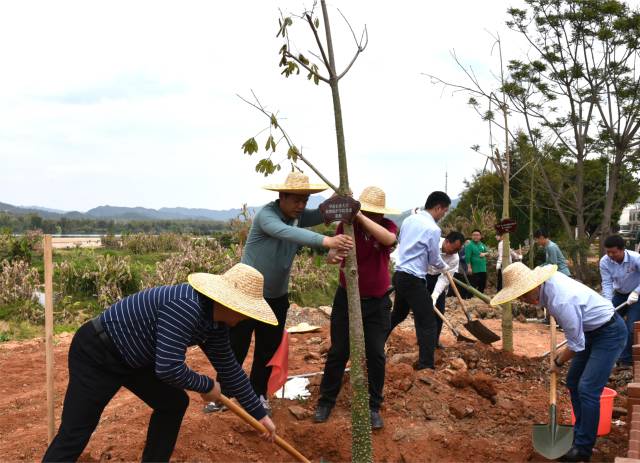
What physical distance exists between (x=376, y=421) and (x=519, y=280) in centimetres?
134

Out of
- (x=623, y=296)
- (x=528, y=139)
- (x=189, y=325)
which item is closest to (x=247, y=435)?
(x=189, y=325)

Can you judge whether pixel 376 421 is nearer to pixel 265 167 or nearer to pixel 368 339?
pixel 368 339

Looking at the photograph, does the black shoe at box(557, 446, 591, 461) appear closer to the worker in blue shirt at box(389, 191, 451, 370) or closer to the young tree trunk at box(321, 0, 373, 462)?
the young tree trunk at box(321, 0, 373, 462)

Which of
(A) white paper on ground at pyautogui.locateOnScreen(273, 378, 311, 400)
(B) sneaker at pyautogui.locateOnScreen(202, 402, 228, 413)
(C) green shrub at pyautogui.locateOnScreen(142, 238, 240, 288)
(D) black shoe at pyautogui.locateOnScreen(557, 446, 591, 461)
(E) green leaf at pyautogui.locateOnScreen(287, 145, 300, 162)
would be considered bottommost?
(D) black shoe at pyautogui.locateOnScreen(557, 446, 591, 461)

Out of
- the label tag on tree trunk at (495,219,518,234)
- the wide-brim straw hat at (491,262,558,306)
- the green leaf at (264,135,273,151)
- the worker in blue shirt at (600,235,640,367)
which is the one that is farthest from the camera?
the worker in blue shirt at (600,235,640,367)

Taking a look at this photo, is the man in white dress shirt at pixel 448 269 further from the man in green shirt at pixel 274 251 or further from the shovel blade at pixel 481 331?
the man in green shirt at pixel 274 251

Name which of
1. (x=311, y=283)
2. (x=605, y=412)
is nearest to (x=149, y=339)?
(x=605, y=412)

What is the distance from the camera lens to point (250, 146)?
2920 mm

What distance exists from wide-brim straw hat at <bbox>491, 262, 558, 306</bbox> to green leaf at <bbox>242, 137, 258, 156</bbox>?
5.65ft

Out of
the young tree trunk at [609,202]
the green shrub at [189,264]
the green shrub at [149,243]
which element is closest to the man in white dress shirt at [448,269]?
the green shrub at [189,264]

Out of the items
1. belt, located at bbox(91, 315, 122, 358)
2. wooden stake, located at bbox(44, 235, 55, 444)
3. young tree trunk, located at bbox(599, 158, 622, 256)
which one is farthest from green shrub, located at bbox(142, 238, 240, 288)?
young tree trunk, located at bbox(599, 158, 622, 256)

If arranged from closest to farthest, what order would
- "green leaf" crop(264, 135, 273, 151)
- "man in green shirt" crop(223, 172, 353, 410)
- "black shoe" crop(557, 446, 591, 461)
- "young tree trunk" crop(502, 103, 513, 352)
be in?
"green leaf" crop(264, 135, 273, 151) → "man in green shirt" crop(223, 172, 353, 410) → "black shoe" crop(557, 446, 591, 461) → "young tree trunk" crop(502, 103, 513, 352)

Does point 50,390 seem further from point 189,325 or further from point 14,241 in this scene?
point 14,241

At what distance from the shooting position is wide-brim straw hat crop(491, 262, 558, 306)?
138 inches
